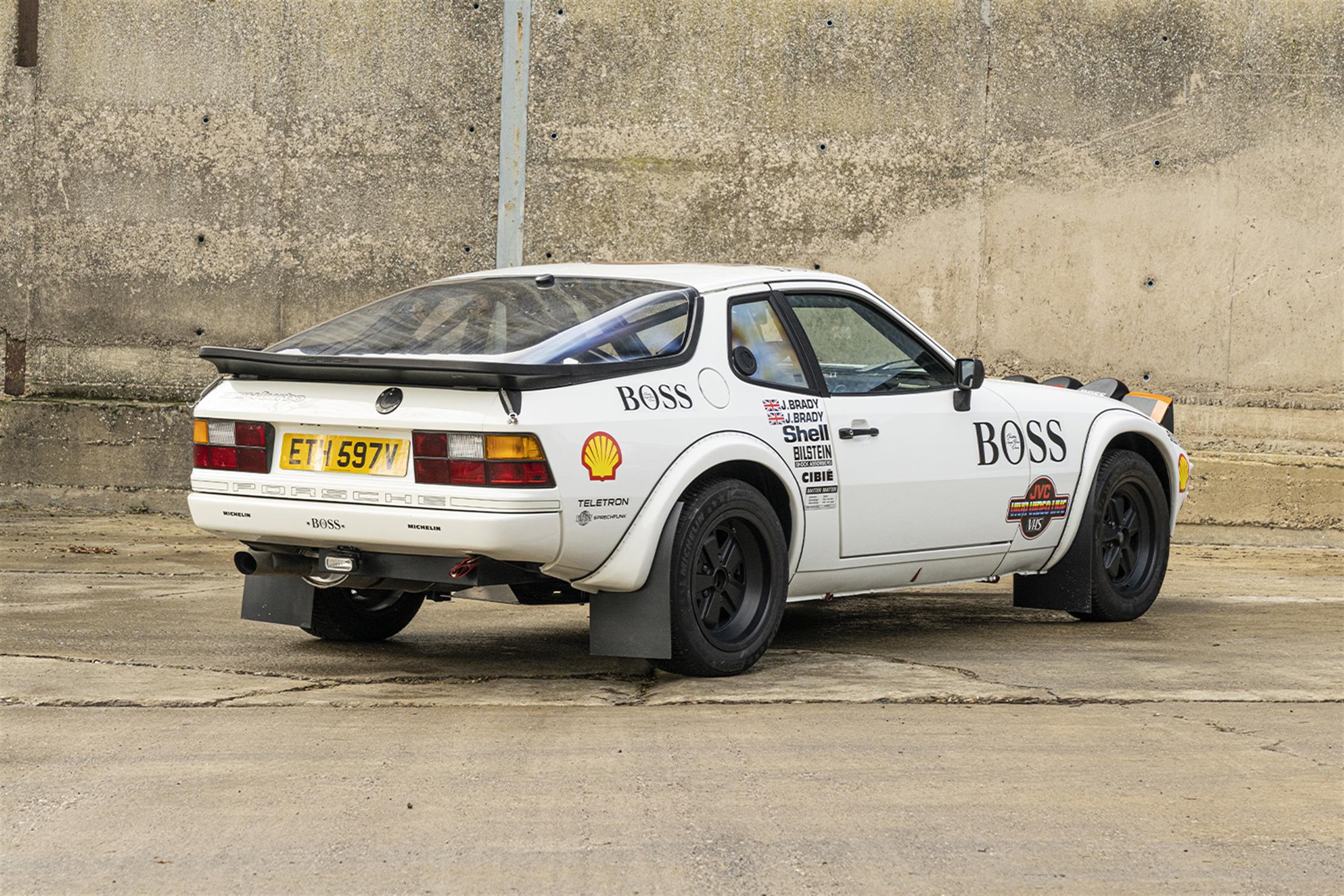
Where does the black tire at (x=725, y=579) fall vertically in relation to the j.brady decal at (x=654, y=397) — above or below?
below

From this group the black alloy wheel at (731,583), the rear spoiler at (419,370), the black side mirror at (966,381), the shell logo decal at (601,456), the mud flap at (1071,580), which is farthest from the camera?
the mud flap at (1071,580)

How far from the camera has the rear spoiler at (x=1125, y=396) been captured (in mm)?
7880

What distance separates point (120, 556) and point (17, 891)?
6.66 metres

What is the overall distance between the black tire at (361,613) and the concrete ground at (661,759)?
9 centimetres

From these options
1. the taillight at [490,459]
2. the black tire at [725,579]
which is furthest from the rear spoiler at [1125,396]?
the taillight at [490,459]

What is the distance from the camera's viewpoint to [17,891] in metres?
3.34

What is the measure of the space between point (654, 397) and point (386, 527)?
0.99m

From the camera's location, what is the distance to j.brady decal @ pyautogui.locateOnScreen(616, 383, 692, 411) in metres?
5.38

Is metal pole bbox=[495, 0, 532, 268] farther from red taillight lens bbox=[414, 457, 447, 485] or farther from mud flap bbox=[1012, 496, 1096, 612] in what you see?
red taillight lens bbox=[414, 457, 447, 485]

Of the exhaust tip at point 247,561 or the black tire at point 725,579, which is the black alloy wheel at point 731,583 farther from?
the exhaust tip at point 247,561

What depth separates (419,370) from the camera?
5.12 m

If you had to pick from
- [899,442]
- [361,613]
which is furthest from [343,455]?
[899,442]

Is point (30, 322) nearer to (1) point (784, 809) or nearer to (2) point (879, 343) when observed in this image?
(2) point (879, 343)

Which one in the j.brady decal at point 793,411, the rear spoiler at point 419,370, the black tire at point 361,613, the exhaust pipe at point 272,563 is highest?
the rear spoiler at point 419,370
